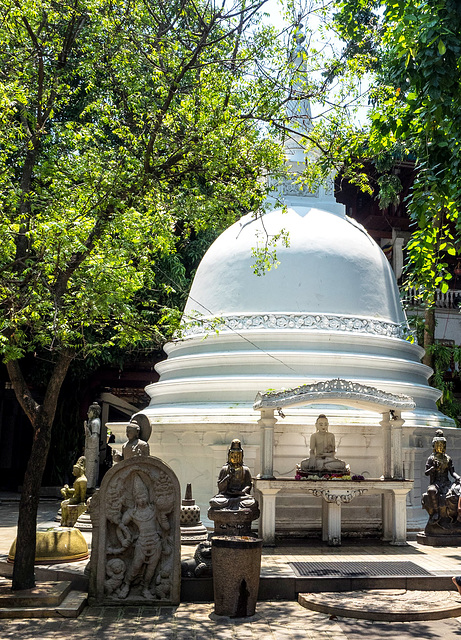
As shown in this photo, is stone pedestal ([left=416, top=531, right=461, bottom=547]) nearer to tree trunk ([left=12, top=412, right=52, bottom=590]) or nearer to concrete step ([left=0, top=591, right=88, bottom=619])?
concrete step ([left=0, top=591, right=88, bottom=619])

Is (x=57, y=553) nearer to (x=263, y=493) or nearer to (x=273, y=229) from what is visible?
(x=263, y=493)

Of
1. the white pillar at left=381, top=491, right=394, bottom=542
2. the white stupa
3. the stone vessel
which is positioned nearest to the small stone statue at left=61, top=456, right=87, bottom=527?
the white stupa

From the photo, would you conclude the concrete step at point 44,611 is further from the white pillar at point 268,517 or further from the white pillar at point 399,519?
the white pillar at point 399,519

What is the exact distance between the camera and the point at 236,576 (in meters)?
6.71

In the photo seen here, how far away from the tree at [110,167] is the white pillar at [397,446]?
4.31 m

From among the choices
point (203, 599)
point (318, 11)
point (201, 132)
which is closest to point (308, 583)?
point (203, 599)

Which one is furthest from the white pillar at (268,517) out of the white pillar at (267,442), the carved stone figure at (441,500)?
the carved stone figure at (441,500)

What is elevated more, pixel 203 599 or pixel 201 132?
pixel 201 132

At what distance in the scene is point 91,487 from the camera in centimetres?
1473

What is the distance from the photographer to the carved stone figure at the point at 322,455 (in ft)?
35.6

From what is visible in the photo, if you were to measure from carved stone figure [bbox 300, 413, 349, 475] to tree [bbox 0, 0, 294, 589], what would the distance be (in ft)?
11.5

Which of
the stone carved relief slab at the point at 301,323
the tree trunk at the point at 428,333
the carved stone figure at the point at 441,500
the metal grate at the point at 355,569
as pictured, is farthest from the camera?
the tree trunk at the point at 428,333

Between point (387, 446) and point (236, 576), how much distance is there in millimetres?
5379

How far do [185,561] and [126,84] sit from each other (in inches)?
257
